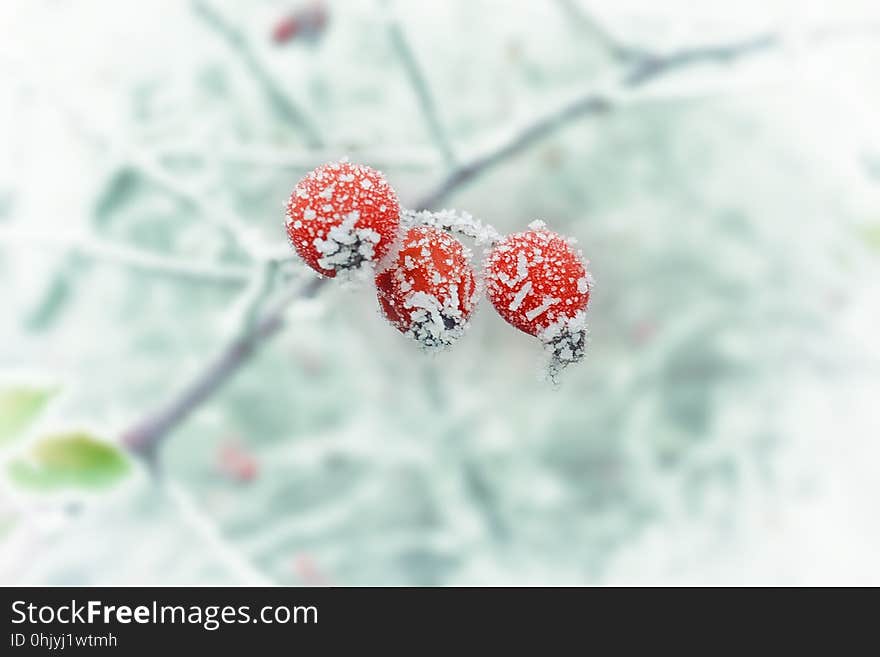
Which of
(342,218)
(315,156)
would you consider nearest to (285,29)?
(315,156)

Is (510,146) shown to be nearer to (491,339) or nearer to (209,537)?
(209,537)

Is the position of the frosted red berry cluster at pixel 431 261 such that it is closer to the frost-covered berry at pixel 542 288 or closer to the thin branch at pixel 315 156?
the frost-covered berry at pixel 542 288

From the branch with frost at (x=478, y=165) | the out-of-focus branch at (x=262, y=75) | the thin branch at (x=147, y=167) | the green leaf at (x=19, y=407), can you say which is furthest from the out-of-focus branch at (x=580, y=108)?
the green leaf at (x=19, y=407)

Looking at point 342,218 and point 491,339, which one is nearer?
point 342,218

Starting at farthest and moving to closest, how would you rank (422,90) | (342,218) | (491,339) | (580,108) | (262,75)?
(491,339) → (262,75) → (580,108) → (422,90) → (342,218)

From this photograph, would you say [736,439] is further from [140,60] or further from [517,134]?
[140,60]

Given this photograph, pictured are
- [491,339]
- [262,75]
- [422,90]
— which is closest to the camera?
[422,90]
